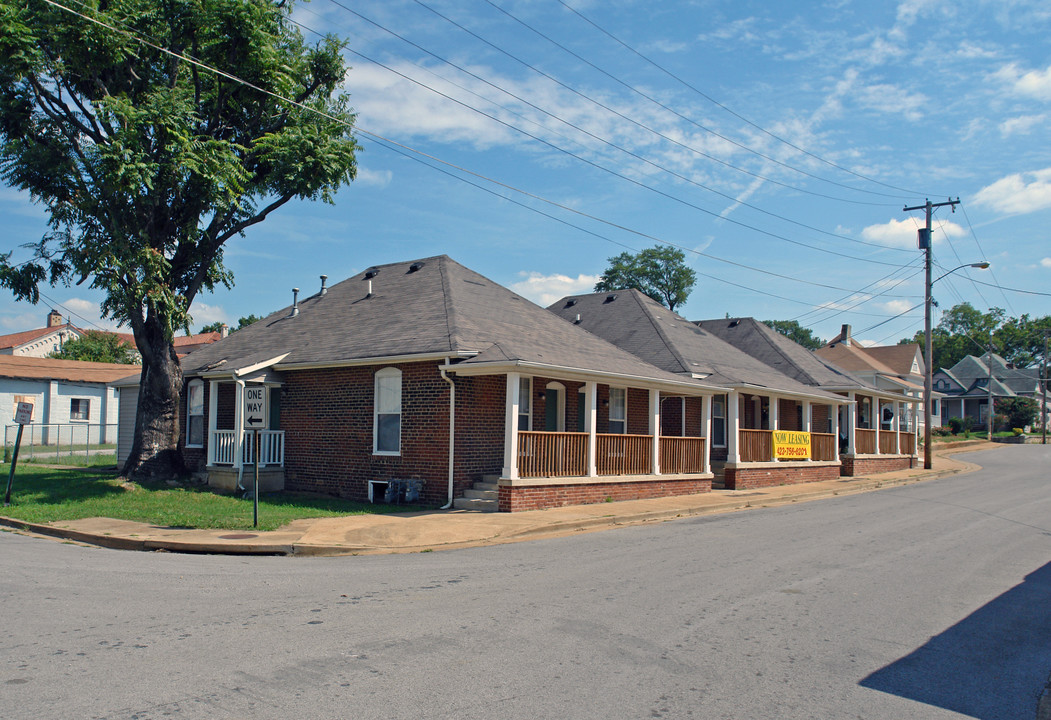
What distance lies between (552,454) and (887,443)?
2257 centimetres

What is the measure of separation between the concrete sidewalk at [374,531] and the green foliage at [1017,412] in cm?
6717

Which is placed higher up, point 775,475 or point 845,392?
point 845,392

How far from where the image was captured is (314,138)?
18891 mm

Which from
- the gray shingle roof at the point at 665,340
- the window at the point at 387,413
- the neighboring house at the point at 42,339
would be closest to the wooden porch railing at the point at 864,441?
the gray shingle roof at the point at 665,340

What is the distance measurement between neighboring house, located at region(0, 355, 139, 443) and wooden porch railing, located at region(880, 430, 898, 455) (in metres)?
36.8

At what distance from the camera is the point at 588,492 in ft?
57.7

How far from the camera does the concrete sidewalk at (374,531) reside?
11.9 metres

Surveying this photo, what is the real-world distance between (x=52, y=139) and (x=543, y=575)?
16069 mm

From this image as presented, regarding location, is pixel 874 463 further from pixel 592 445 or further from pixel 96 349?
pixel 96 349

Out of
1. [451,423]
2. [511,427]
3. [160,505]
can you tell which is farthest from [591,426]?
[160,505]

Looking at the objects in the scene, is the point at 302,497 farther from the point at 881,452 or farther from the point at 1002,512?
the point at 881,452

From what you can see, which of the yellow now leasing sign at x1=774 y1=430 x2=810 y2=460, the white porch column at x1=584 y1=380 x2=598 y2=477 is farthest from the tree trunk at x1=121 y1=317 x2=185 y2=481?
the yellow now leasing sign at x1=774 y1=430 x2=810 y2=460

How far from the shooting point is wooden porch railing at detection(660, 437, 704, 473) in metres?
20.7

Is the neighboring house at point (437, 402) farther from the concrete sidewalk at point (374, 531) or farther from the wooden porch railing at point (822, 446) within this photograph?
the wooden porch railing at point (822, 446)
